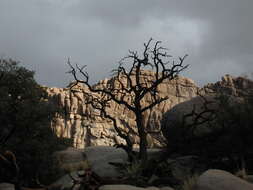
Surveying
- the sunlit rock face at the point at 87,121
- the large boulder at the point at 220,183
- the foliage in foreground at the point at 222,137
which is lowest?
the large boulder at the point at 220,183

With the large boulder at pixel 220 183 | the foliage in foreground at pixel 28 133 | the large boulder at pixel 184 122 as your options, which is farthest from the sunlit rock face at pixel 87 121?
the large boulder at pixel 220 183

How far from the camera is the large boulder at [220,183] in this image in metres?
10.5

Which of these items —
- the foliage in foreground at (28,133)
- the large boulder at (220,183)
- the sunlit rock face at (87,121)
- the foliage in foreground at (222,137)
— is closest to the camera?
the large boulder at (220,183)

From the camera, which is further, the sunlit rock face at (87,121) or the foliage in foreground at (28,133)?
the sunlit rock face at (87,121)

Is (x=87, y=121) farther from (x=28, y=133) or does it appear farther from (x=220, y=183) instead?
(x=220, y=183)

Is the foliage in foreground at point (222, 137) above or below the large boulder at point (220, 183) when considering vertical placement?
above

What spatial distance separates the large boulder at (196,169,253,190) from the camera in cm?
1052

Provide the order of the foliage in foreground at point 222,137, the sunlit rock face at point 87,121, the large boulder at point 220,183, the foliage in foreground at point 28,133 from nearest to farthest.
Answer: the large boulder at point 220,183
the foliage in foreground at point 222,137
the foliage in foreground at point 28,133
the sunlit rock face at point 87,121

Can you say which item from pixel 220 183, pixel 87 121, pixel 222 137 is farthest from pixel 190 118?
pixel 87 121

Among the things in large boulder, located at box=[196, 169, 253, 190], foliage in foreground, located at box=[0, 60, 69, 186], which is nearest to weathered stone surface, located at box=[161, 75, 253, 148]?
foliage in foreground, located at box=[0, 60, 69, 186]

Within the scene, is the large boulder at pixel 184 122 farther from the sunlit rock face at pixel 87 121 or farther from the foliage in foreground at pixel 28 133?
the sunlit rock face at pixel 87 121

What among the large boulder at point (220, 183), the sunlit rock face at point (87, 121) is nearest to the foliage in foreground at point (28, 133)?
the large boulder at point (220, 183)

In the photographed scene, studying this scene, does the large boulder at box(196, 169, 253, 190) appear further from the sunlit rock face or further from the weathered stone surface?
the sunlit rock face

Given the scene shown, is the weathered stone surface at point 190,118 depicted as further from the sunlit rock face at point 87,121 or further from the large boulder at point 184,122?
the sunlit rock face at point 87,121
